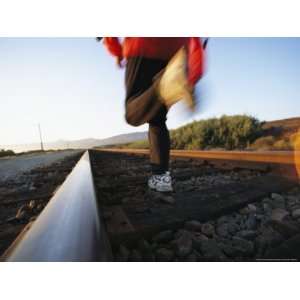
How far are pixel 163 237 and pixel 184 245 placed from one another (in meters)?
0.10

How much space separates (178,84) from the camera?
927 mm

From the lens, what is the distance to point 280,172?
206cm

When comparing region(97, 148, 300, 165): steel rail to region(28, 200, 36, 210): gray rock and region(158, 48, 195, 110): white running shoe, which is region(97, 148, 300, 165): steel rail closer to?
region(158, 48, 195, 110): white running shoe

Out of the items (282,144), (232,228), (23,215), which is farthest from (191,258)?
(282,144)

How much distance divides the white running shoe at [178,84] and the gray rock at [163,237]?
534 mm

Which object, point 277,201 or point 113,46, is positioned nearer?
point 277,201

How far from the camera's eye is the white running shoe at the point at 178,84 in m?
0.92

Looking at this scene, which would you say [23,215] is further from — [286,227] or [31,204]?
[286,227]

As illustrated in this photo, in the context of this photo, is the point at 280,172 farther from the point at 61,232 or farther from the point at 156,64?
the point at 61,232

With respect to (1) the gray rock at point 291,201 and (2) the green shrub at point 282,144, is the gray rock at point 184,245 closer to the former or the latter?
(1) the gray rock at point 291,201

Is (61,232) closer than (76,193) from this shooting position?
Yes

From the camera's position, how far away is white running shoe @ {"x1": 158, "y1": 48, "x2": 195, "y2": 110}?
917mm
